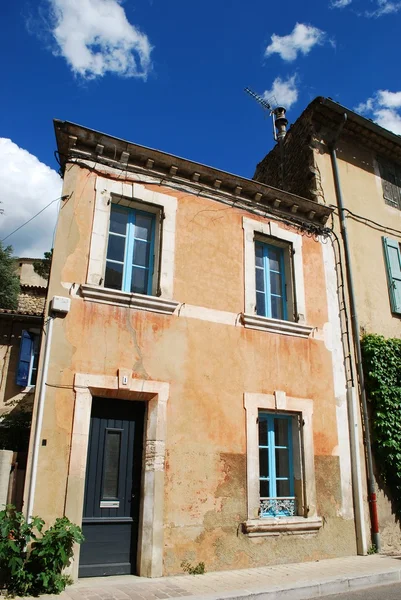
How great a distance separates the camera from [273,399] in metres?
7.24

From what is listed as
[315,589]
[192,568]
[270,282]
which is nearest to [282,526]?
[315,589]

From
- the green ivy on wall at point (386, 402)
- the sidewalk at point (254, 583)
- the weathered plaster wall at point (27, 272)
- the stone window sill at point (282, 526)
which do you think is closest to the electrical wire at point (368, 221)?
the green ivy on wall at point (386, 402)

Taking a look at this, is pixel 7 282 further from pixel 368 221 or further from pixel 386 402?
pixel 386 402

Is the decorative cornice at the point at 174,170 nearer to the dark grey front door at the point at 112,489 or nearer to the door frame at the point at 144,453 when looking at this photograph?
the door frame at the point at 144,453

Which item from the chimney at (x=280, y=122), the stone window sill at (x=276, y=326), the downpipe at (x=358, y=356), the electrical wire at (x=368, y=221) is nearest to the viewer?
the stone window sill at (x=276, y=326)

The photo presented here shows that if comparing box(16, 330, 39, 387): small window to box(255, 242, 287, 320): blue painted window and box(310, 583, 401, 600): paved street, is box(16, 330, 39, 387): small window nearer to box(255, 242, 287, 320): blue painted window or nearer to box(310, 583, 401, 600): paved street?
box(255, 242, 287, 320): blue painted window

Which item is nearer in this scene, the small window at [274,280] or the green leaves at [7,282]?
the small window at [274,280]

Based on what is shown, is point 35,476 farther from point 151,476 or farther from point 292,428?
point 292,428

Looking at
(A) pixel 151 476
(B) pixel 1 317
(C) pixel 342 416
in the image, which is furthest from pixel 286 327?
(B) pixel 1 317

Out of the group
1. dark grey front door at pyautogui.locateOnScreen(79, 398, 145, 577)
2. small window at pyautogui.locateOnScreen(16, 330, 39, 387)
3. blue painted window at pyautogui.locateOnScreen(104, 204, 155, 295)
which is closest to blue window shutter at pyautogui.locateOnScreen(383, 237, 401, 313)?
blue painted window at pyautogui.locateOnScreen(104, 204, 155, 295)

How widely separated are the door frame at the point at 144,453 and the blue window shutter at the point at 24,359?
9796 millimetres

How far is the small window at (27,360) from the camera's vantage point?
14.9 meters

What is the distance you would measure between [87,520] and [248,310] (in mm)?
3829

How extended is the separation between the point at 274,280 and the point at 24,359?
32.5 feet
